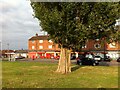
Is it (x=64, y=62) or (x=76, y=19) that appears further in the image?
Answer: (x=64, y=62)

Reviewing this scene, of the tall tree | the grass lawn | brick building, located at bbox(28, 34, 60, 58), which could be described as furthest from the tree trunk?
brick building, located at bbox(28, 34, 60, 58)

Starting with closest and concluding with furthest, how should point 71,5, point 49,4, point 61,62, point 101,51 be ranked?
point 71,5, point 49,4, point 61,62, point 101,51

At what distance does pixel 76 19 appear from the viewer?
24547mm

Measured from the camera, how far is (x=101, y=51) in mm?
90750

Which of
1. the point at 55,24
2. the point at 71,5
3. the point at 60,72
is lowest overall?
the point at 60,72

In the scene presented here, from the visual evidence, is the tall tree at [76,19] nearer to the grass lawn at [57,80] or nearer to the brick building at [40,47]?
the grass lawn at [57,80]

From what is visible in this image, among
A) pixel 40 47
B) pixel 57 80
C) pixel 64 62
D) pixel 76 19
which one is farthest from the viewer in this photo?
pixel 40 47

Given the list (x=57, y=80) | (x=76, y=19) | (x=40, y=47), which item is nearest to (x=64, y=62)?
(x=76, y=19)

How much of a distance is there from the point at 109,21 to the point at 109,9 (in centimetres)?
123

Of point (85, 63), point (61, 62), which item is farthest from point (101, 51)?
point (61, 62)

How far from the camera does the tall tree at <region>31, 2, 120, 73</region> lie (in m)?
23.8

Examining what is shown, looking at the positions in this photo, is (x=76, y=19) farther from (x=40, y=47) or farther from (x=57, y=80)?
(x=40, y=47)

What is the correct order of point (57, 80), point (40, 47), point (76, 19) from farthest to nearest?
point (40, 47) < point (76, 19) < point (57, 80)

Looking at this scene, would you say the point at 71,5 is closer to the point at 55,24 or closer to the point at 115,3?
the point at 55,24
